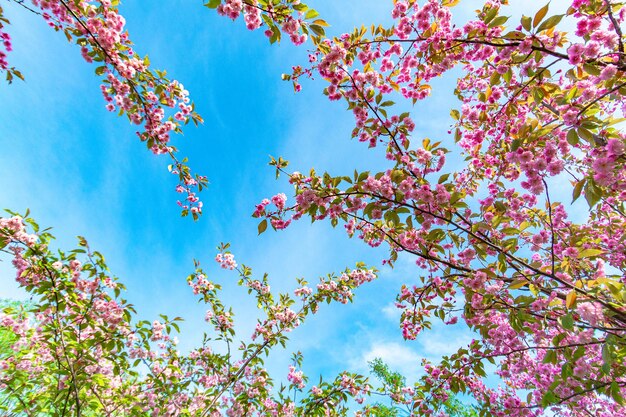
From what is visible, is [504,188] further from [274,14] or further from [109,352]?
[109,352]

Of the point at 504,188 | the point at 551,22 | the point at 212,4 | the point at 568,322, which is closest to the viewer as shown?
the point at 568,322

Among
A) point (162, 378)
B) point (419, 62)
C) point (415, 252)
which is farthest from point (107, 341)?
point (419, 62)

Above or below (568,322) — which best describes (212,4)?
above

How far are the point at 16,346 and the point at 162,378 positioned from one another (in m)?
3.49

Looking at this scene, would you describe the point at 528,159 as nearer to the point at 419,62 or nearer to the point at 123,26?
the point at 419,62

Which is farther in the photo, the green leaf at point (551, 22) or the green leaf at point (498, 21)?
the green leaf at point (498, 21)

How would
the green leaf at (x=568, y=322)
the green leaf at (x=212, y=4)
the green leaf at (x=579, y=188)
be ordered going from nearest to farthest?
the green leaf at (x=568, y=322) < the green leaf at (x=579, y=188) < the green leaf at (x=212, y=4)

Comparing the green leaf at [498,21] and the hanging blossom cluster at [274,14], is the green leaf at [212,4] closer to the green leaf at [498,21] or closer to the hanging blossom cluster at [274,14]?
the hanging blossom cluster at [274,14]

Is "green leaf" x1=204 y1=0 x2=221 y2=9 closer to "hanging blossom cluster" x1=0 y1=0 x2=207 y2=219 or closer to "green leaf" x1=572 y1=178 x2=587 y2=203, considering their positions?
"hanging blossom cluster" x1=0 y1=0 x2=207 y2=219

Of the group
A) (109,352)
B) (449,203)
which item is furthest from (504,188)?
(109,352)

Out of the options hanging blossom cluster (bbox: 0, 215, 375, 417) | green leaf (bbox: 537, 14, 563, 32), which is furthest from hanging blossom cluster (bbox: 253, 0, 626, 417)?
hanging blossom cluster (bbox: 0, 215, 375, 417)

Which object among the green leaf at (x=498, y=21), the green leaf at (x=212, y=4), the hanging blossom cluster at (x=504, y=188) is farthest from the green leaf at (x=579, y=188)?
the green leaf at (x=212, y=4)

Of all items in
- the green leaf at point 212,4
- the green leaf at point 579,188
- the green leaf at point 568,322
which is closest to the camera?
the green leaf at point 568,322

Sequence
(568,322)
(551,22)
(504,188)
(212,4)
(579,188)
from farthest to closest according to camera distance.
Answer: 1. (504,188)
2. (212,4)
3. (551,22)
4. (579,188)
5. (568,322)
